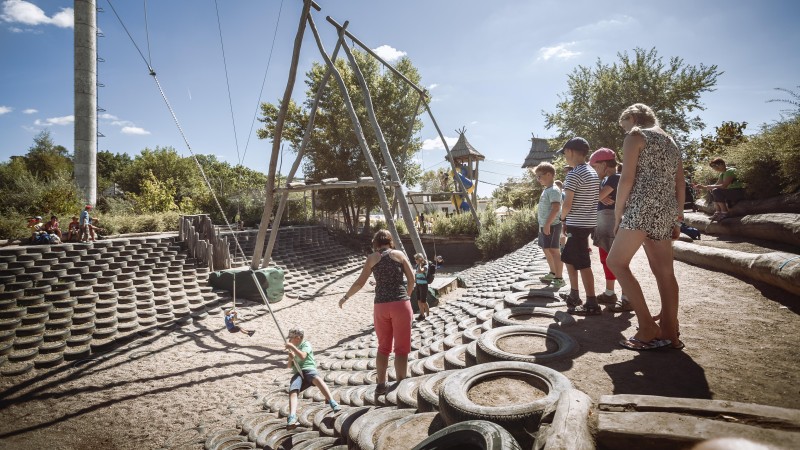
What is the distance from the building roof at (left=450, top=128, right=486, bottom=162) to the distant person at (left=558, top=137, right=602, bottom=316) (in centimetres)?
1924

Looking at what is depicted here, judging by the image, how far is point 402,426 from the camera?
2.54 meters

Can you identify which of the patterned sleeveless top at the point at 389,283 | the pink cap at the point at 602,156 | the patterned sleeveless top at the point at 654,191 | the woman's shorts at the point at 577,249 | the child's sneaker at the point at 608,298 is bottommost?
the child's sneaker at the point at 608,298

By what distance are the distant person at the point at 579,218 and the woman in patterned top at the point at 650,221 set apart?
1.01 meters

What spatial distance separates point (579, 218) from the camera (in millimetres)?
3953

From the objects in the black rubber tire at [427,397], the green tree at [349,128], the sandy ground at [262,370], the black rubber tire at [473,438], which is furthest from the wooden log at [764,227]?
the green tree at [349,128]

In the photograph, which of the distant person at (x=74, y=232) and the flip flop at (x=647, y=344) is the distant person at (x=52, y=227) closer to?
A: the distant person at (x=74, y=232)

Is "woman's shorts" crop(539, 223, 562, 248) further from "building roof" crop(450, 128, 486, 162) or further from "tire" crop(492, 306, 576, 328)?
"building roof" crop(450, 128, 486, 162)

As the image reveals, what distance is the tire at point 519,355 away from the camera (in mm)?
2906

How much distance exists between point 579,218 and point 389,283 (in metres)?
2.30

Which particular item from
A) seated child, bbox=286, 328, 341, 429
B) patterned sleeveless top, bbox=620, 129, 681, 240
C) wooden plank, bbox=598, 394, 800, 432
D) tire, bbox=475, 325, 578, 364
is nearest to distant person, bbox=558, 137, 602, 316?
tire, bbox=475, 325, 578, 364

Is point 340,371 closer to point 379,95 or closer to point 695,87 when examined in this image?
point 379,95

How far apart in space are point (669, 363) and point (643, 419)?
1251 millimetres

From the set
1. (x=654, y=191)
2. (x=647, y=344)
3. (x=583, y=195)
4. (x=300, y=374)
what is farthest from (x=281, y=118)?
(x=647, y=344)

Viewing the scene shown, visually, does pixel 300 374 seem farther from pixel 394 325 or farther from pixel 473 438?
pixel 473 438
